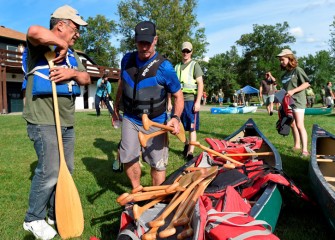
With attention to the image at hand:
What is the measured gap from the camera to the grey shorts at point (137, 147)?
3.80 meters

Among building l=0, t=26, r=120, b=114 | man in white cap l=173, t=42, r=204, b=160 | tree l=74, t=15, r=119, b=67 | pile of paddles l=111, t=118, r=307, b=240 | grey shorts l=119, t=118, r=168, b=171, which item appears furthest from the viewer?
tree l=74, t=15, r=119, b=67

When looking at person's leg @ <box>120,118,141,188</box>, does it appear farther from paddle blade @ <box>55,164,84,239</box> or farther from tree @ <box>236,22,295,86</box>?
tree @ <box>236,22,295,86</box>

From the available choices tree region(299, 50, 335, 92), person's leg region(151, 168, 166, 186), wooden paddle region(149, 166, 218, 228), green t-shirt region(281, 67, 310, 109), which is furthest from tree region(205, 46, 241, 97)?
wooden paddle region(149, 166, 218, 228)

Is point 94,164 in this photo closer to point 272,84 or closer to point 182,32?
point 272,84

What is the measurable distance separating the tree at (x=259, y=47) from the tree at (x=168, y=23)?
28.4 meters

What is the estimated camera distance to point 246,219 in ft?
7.88

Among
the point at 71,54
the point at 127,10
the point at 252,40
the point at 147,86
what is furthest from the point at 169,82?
the point at 252,40

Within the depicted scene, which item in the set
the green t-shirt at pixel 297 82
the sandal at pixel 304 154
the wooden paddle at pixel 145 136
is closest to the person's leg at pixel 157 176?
the wooden paddle at pixel 145 136

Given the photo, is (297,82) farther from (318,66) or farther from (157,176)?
(318,66)

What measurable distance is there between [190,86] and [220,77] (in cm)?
5871

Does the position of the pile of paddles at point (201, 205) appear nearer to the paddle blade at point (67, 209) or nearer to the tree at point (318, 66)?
the paddle blade at point (67, 209)

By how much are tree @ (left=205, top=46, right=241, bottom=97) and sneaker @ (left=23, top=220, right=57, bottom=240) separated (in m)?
60.7

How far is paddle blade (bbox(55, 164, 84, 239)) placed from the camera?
3316 millimetres

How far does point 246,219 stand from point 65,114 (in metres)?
2.07
